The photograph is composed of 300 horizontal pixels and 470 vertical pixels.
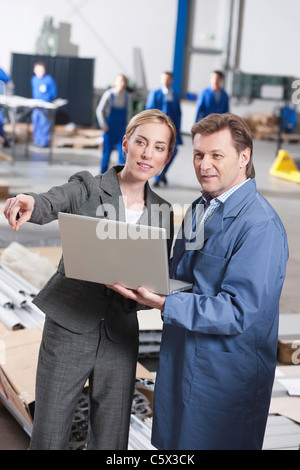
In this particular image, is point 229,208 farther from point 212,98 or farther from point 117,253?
point 212,98

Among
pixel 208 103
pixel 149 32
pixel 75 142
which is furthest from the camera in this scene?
pixel 149 32

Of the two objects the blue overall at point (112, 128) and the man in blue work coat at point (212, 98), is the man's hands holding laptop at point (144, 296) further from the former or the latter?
the man in blue work coat at point (212, 98)

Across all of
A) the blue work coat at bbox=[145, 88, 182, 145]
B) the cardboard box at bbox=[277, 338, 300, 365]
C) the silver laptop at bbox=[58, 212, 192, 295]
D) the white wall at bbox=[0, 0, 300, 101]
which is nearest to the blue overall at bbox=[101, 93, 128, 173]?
the blue work coat at bbox=[145, 88, 182, 145]

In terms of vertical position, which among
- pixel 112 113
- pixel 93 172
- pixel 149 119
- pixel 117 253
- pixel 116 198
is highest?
pixel 149 119

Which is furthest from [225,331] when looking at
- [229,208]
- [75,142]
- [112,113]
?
[75,142]

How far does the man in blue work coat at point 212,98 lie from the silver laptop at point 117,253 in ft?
28.7

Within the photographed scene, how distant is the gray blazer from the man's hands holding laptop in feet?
0.55

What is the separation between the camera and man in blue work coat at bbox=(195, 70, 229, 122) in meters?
10.4

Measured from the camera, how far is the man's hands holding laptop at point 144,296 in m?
1.92

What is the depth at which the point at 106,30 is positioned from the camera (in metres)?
17.2

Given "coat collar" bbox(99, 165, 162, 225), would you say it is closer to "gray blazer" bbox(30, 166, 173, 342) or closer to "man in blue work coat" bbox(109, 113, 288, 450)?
"gray blazer" bbox(30, 166, 173, 342)

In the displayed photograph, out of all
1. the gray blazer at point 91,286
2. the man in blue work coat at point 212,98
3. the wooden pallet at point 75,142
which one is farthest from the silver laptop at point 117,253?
the wooden pallet at point 75,142

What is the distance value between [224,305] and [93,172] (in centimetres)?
931

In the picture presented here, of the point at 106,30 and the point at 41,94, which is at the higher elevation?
the point at 106,30
